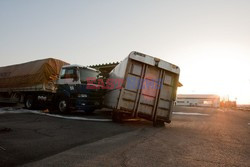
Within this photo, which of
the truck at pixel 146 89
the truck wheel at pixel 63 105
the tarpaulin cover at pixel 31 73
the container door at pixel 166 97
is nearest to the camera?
the truck at pixel 146 89

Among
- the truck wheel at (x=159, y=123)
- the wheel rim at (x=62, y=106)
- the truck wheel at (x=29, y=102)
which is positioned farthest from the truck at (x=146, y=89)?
the truck wheel at (x=29, y=102)

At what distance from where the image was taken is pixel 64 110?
10.9m

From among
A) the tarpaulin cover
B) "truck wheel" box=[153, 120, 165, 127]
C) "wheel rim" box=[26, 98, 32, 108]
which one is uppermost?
the tarpaulin cover

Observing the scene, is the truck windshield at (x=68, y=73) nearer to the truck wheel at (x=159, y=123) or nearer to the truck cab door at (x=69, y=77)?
the truck cab door at (x=69, y=77)

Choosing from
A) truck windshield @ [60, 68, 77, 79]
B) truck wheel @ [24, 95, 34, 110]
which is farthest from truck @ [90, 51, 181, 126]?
truck wheel @ [24, 95, 34, 110]

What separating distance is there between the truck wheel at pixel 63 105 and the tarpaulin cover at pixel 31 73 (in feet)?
7.23

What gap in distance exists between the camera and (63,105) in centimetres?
1095

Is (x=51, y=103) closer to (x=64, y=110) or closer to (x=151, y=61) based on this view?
(x=64, y=110)

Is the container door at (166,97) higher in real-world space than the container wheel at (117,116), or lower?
higher

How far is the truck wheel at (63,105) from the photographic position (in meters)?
10.8

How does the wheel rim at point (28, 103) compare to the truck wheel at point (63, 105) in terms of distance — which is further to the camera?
the wheel rim at point (28, 103)

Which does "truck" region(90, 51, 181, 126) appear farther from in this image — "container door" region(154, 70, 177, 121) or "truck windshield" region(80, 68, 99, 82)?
"truck windshield" region(80, 68, 99, 82)

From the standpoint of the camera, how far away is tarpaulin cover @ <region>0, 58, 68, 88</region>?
12.4 metres

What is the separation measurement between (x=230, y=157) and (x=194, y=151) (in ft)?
2.36
